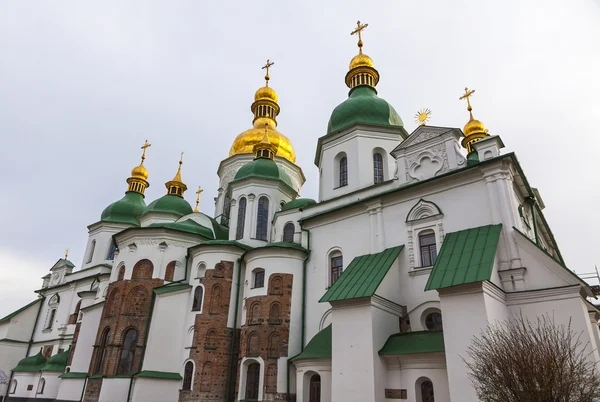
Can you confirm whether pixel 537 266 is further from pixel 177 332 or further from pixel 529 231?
pixel 177 332

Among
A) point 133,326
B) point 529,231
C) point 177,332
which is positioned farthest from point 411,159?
point 133,326

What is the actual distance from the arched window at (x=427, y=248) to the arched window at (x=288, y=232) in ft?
24.5

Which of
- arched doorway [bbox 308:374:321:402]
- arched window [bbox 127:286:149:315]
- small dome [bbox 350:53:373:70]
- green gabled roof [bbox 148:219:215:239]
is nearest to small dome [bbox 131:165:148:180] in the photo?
green gabled roof [bbox 148:219:215:239]

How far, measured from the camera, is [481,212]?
13.4 meters

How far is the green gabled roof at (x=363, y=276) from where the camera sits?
12.9m

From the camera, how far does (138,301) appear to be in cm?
2030

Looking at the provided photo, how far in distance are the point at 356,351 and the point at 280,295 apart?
18.8 feet

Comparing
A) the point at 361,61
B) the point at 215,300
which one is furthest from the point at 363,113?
the point at 215,300

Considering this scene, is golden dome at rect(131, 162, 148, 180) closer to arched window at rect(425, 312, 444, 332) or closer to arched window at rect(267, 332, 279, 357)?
arched window at rect(267, 332, 279, 357)

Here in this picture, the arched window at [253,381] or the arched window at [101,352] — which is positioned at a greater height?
the arched window at [101,352]

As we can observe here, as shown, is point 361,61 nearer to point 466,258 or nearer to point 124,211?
point 466,258

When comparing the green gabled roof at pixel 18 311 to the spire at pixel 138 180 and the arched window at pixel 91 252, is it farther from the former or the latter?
the spire at pixel 138 180

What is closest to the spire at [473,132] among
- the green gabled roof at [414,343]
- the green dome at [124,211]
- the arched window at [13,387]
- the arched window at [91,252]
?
the green gabled roof at [414,343]

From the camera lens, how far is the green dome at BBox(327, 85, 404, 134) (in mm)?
20203
